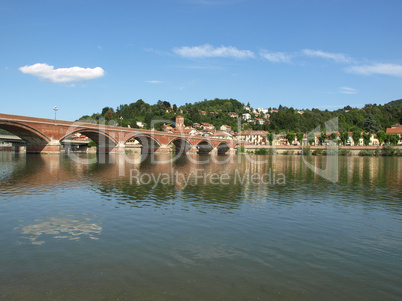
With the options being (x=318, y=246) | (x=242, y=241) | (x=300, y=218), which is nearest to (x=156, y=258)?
(x=242, y=241)

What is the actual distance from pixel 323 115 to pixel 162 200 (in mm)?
196549

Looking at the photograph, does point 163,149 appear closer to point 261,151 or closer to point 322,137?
point 261,151

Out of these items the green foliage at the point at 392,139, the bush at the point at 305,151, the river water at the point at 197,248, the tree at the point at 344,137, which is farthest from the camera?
the tree at the point at 344,137

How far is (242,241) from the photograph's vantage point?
10.8 meters

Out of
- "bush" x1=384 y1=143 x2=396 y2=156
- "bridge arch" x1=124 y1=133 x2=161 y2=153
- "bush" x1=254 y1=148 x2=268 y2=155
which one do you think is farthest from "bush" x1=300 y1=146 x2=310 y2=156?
"bridge arch" x1=124 y1=133 x2=161 y2=153

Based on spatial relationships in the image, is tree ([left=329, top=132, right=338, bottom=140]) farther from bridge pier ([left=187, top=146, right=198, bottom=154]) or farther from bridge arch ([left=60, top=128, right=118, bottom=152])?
bridge arch ([left=60, top=128, right=118, bottom=152])

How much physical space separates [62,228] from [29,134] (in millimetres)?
57821

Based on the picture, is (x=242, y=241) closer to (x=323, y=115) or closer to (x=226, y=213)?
(x=226, y=213)

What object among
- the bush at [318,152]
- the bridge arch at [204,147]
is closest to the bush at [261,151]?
the bush at [318,152]

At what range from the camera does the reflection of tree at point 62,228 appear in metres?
10.9

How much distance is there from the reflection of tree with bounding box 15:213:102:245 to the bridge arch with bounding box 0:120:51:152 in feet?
160

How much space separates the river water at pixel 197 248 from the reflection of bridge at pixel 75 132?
4419 centimetres

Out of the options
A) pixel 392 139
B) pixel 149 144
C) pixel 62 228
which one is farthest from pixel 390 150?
pixel 62 228

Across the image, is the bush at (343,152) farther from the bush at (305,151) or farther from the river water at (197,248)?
the river water at (197,248)
